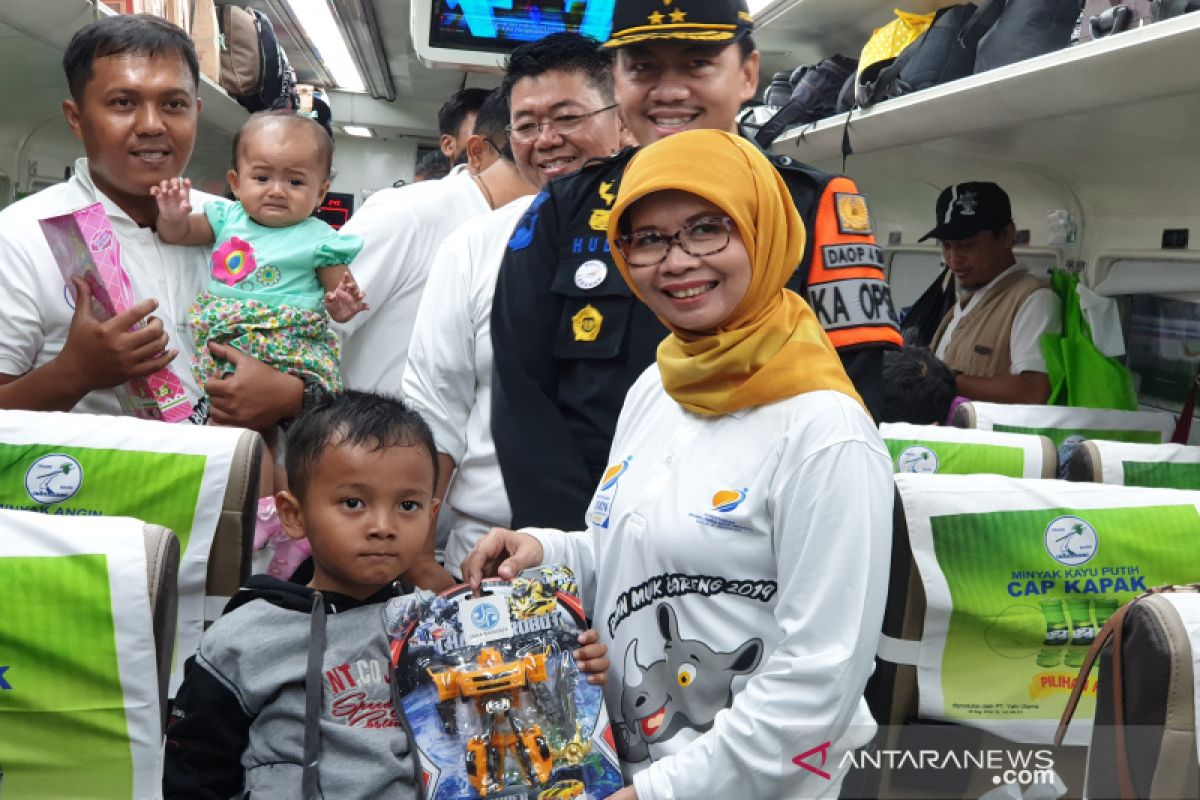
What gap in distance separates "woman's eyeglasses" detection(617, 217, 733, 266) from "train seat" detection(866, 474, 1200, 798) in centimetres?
87

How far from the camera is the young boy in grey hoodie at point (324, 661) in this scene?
1614 mm

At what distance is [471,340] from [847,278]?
0.82m

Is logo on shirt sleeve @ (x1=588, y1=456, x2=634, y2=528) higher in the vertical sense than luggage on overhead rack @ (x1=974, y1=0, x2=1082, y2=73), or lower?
lower

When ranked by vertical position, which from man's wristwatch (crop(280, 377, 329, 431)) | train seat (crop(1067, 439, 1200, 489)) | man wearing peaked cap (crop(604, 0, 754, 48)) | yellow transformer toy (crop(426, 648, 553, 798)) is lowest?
yellow transformer toy (crop(426, 648, 553, 798))

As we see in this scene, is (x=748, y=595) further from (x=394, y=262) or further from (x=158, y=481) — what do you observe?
(x=394, y=262)

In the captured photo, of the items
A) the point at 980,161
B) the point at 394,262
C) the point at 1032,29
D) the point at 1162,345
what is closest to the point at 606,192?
the point at 394,262

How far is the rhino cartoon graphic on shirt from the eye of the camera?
1.54m

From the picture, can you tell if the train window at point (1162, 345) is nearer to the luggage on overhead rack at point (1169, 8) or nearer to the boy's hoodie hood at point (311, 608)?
the luggage on overhead rack at point (1169, 8)

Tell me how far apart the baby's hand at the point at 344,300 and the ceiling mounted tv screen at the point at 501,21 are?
2.07 m

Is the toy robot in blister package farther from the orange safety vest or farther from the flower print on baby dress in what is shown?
the flower print on baby dress

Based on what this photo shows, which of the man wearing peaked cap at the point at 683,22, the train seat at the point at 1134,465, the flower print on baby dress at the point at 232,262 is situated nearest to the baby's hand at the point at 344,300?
the flower print on baby dress at the point at 232,262

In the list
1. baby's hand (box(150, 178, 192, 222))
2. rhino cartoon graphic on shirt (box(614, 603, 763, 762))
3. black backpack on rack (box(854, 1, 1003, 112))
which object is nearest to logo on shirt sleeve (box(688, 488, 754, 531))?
rhino cartoon graphic on shirt (box(614, 603, 763, 762))

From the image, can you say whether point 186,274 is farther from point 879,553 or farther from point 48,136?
point 48,136

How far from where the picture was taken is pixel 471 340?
2.38 m
